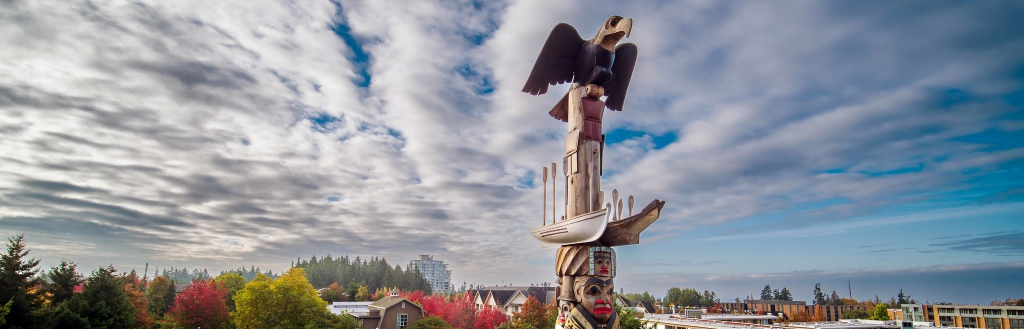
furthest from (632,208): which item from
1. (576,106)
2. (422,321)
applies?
(422,321)

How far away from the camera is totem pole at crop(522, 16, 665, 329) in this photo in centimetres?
870

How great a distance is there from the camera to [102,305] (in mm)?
20875

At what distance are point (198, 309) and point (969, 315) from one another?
72.0 m

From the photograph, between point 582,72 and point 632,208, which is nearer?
point 632,208

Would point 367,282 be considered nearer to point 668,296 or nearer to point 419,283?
point 419,283

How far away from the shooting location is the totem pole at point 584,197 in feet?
28.5

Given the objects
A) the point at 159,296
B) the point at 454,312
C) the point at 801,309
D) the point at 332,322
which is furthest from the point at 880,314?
the point at 159,296

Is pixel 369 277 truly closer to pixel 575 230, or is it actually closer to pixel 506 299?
pixel 506 299

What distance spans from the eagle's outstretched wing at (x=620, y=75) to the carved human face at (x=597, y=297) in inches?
190

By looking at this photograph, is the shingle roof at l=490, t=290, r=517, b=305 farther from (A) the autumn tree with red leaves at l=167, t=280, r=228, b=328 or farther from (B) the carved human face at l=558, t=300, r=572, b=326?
(B) the carved human face at l=558, t=300, r=572, b=326

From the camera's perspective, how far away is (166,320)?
34.4 metres

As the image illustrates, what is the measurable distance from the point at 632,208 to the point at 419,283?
89404mm

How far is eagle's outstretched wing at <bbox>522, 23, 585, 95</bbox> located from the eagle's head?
59cm

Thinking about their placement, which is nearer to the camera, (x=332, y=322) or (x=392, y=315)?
(x=332, y=322)
